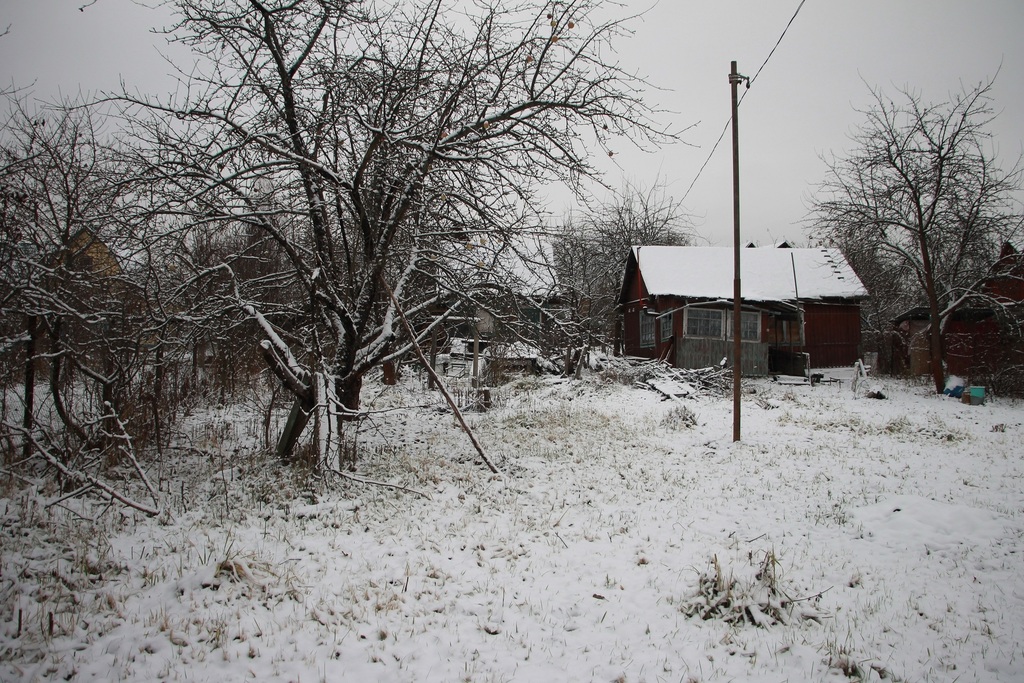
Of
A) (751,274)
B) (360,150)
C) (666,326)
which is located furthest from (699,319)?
(360,150)

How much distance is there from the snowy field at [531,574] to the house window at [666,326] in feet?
45.3

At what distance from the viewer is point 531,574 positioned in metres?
4.51

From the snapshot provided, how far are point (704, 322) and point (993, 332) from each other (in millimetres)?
8741

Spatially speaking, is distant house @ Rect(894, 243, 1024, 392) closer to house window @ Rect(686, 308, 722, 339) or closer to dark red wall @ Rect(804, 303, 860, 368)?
dark red wall @ Rect(804, 303, 860, 368)

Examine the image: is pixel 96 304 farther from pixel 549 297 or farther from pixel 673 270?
pixel 673 270

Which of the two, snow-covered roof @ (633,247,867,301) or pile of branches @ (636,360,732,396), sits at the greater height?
snow-covered roof @ (633,247,867,301)

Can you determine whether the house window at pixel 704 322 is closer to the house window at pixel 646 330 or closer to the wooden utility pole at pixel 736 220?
the house window at pixel 646 330

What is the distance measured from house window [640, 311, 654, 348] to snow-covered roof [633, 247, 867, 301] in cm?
265

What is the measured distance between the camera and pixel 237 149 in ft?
19.5

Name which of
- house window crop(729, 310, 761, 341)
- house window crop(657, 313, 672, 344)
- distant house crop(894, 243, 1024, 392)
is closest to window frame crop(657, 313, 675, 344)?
house window crop(657, 313, 672, 344)

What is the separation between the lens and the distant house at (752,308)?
20.2 meters

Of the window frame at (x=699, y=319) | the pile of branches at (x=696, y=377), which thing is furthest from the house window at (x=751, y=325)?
the pile of branches at (x=696, y=377)

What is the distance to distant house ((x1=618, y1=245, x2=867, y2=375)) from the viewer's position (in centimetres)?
2022

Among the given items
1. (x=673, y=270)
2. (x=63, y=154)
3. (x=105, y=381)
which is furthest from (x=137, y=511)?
(x=673, y=270)
